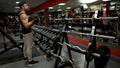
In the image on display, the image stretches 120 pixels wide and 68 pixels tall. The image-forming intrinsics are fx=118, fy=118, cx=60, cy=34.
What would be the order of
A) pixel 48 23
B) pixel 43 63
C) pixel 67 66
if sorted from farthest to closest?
1. pixel 48 23
2. pixel 43 63
3. pixel 67 66

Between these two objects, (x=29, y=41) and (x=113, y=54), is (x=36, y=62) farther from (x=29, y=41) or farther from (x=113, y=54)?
(x=113, y=54)

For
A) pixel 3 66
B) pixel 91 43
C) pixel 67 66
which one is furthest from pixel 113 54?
pixel 3 66

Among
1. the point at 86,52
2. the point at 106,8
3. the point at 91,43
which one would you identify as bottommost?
the point at 86,52

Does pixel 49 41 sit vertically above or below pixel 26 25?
below

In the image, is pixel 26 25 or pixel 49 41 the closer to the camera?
pixel 26 25

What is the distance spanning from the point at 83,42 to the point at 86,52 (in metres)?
3.66

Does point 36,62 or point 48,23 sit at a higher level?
point 48,23

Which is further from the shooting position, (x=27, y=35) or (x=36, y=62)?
(x=36, y=62)

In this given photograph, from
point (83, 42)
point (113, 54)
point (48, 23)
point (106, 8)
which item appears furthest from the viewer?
point (106, 8)

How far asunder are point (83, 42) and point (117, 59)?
2.24m

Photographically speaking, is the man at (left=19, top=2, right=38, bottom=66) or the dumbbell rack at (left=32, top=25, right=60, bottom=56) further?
the dumbbell rack at (left=32, top=25, right=60, bottom=56)

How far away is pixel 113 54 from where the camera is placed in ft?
13.2

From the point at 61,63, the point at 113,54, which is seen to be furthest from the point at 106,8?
the point at 61,63

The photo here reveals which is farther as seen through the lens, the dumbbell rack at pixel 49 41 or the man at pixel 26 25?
the dumbbell rack at pixel 49 41
